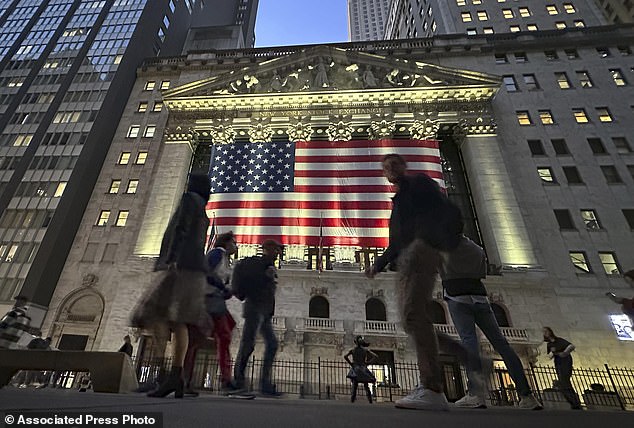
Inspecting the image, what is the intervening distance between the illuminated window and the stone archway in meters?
39.8

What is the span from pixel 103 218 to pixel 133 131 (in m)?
9.10

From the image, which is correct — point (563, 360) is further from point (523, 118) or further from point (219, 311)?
point (523, 118)

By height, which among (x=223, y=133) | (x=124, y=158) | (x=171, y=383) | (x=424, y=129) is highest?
(x=223, y=133)

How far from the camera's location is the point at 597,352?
18031 millimetres

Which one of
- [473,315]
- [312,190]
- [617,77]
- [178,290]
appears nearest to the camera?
[178,290]

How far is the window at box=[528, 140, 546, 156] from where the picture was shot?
81.7 ft

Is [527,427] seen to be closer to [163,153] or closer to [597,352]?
[597,352]

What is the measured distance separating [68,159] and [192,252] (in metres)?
31.1

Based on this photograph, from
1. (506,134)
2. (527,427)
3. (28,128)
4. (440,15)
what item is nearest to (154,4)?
(28,128)

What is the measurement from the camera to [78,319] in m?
22.0

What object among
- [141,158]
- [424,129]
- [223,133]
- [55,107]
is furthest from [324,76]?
[55,107]

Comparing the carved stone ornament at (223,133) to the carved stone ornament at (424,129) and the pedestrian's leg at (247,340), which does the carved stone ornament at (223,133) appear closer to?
the carved stone ornament at (424,129)

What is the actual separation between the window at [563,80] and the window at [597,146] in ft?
19.1

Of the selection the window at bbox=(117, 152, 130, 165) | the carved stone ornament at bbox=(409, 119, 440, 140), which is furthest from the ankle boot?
the window at bbox=(117, 152, 130, 165)
